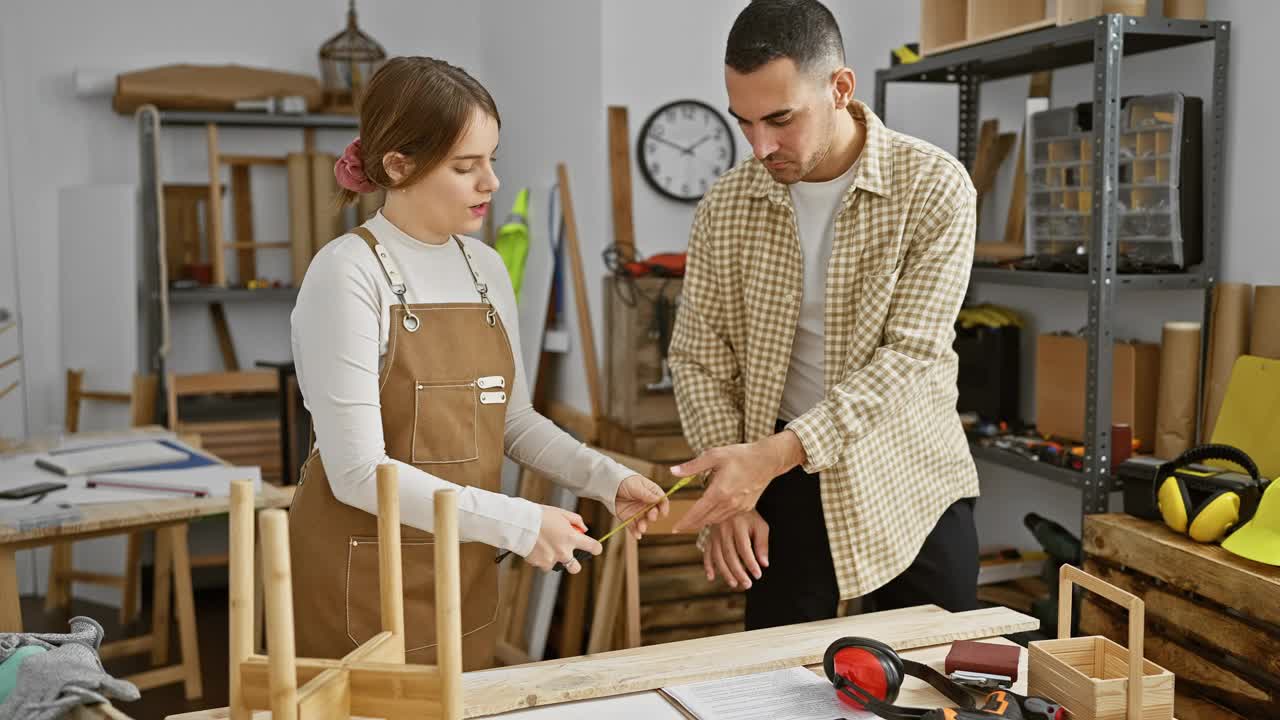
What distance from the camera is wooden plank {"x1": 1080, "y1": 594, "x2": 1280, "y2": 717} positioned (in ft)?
7.25

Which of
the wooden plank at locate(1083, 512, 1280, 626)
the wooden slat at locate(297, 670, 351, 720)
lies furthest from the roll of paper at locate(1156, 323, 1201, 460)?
the wooden slat at locate(297, 670, 351, 720)

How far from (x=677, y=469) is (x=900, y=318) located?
0.44 m

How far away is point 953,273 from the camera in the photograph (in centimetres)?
196

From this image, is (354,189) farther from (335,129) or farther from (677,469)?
(335,129)

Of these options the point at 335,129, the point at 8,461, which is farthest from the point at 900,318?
the point at 335,129

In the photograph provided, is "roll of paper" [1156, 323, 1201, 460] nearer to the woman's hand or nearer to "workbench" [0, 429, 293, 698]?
the woman's hand

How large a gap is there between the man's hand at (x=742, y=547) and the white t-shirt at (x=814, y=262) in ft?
0.72

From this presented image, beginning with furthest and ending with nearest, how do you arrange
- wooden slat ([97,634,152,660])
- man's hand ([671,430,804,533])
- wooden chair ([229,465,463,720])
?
1. wooden slat ([97,634,152,660])
2. man's hand ([671,430,804,533])
3. wooden chair ([229,465,463,720])

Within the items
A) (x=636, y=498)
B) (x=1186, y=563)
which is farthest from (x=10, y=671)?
(x=1186, y=563)

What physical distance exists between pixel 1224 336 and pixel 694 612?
1.80 m

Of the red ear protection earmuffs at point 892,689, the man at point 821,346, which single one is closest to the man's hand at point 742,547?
the man at point 821,346

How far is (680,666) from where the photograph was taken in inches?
61.6

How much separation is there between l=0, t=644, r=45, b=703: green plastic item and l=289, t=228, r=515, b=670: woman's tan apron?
0.55m

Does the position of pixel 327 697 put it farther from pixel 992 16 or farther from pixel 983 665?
pixel 992 16
